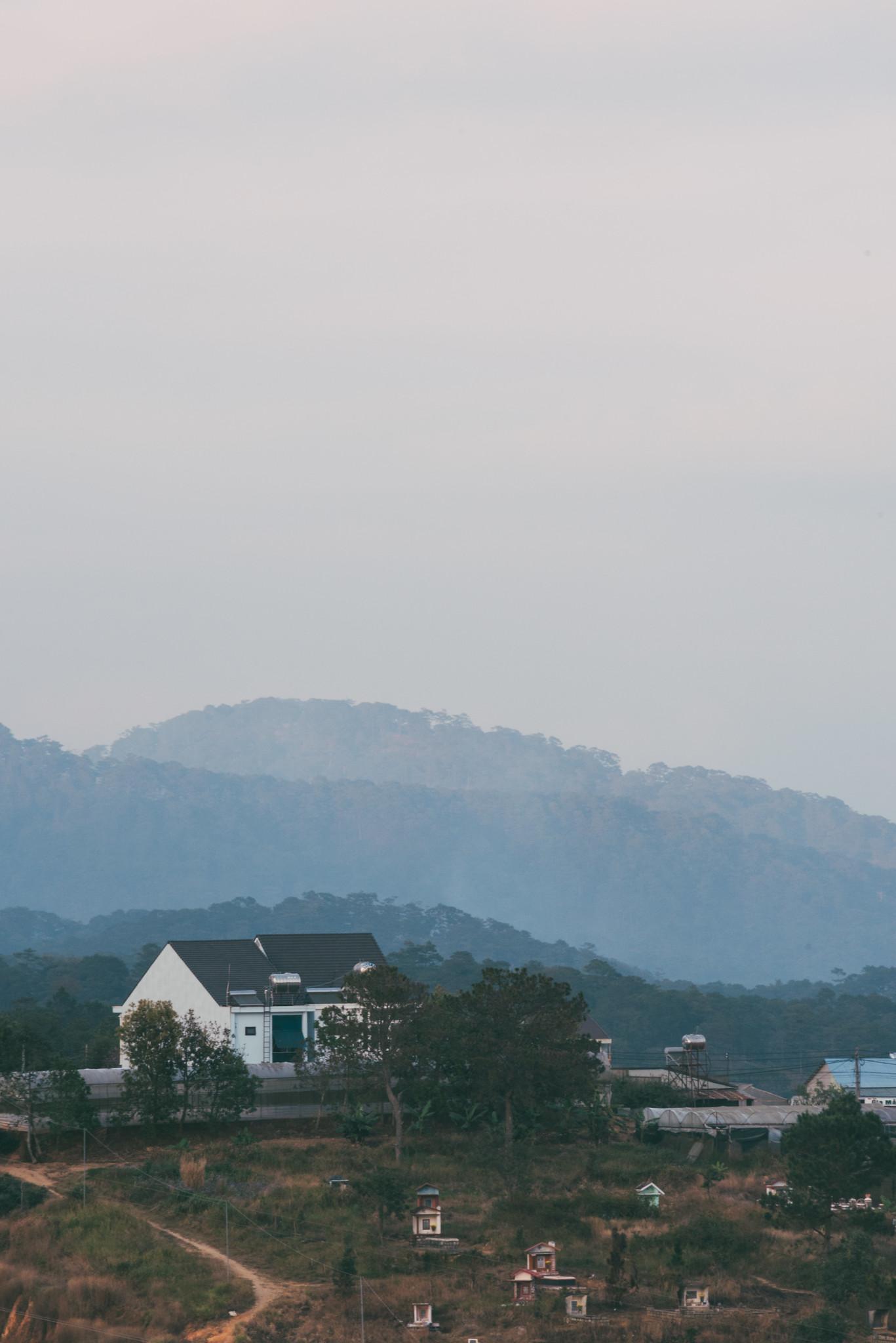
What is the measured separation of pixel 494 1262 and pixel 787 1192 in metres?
11.8

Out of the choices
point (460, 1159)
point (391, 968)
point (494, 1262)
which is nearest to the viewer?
point (494, 1262)

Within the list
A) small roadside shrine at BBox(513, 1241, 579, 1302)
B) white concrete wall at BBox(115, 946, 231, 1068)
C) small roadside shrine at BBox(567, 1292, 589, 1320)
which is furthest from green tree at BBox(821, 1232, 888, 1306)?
white concrete wall at BBox(115, 946, 231, 1068)

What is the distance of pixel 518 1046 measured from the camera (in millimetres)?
72812

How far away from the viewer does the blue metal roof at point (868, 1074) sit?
99.1m

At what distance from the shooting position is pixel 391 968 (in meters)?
76.4

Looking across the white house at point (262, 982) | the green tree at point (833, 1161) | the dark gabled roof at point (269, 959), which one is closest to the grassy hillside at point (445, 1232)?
the green tree at point (833, 1161)

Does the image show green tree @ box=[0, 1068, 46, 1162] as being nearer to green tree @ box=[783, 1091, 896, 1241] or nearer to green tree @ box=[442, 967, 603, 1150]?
green tree @ box=[442, 967, 603, 1150]

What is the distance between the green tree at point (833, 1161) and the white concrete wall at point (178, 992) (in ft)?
103

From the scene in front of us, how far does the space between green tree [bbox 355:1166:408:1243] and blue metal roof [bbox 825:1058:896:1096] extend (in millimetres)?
43145

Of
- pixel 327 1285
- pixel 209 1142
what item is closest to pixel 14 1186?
pixel 209 1142

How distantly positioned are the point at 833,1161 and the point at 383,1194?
1704 centimetres

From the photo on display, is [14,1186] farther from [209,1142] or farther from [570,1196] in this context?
[570,1196]

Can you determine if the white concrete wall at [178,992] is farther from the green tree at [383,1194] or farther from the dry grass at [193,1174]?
the green tree at [383,1194]

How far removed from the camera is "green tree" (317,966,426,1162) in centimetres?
7238
